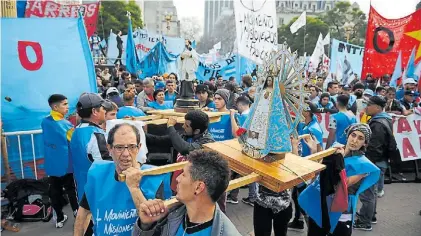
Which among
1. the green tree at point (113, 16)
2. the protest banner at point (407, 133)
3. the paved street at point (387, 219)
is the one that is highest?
the green tree at point (113, 16)

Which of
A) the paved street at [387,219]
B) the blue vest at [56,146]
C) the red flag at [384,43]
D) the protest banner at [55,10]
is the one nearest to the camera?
the blue vest at [56,146]

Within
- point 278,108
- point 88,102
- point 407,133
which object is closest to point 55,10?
point 88,102

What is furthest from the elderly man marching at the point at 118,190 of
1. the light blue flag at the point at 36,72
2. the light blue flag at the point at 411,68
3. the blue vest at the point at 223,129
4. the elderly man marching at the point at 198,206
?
the light blue flag at the point at 411,68

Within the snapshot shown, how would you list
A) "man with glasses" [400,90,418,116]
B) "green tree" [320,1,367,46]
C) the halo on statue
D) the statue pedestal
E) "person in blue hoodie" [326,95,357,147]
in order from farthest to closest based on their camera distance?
"green tree" [320,1,367,46], "man with glasses" [400,90,418,116], "person in blue hoodie" [326,95,357,147], the statue pedestal, the halo on statue

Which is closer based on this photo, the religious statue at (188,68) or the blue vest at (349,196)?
the blue vest at (349,196)

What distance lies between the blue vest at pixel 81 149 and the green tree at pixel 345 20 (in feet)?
171

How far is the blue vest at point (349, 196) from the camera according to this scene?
2.96 meters

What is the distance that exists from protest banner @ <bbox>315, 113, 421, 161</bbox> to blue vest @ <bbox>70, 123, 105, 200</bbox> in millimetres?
4721

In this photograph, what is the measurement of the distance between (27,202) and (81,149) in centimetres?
208

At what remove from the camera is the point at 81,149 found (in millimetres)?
3236

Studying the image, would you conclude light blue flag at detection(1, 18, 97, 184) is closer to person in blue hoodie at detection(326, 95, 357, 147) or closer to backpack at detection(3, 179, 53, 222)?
backpack at detection(3, 179, 53, 222)

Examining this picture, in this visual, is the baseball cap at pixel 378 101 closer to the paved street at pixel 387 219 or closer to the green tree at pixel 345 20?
the paved street at pixel 387 219

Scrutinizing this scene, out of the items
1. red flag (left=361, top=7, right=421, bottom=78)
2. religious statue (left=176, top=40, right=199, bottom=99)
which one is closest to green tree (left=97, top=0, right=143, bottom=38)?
red flag (left=361, top=7, right=421, bottom=78)

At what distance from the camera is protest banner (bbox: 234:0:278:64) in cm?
785
